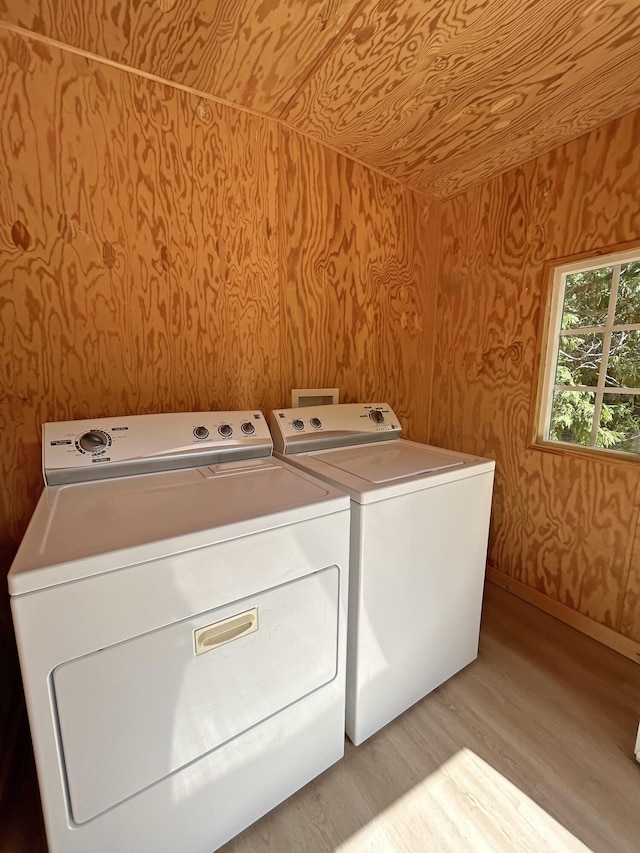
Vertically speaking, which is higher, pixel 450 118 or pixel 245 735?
pixel 450 118

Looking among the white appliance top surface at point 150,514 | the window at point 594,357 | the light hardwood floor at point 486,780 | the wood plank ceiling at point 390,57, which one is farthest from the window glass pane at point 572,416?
the white appliance top surface at point 150,514

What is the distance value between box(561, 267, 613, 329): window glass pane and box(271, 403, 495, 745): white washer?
0.97 meters

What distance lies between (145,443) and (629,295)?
209cm

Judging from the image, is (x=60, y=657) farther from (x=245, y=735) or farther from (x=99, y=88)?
(x=99, y=88)

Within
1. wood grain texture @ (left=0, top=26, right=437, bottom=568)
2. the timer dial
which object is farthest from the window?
the timer dial

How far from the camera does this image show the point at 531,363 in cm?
191

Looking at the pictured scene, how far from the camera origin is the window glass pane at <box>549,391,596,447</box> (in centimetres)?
176

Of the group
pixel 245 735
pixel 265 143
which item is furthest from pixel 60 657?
pixel 265 143

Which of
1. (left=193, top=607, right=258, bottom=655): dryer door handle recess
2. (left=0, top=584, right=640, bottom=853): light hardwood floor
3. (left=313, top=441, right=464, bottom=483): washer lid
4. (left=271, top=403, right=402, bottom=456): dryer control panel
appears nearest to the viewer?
(left=193, top=607, right=258, bottom=655): dryer door handle recess

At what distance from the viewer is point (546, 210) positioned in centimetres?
178

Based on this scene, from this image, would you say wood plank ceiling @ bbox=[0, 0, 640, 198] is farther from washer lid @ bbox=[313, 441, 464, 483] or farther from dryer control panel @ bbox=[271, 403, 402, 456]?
washer lid @ bbox=[313, 441, 464, 483]

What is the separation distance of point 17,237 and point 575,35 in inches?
76.3

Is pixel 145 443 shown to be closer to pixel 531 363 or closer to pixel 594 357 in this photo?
pixel 531 363

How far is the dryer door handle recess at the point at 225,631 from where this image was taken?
0.84 meters
